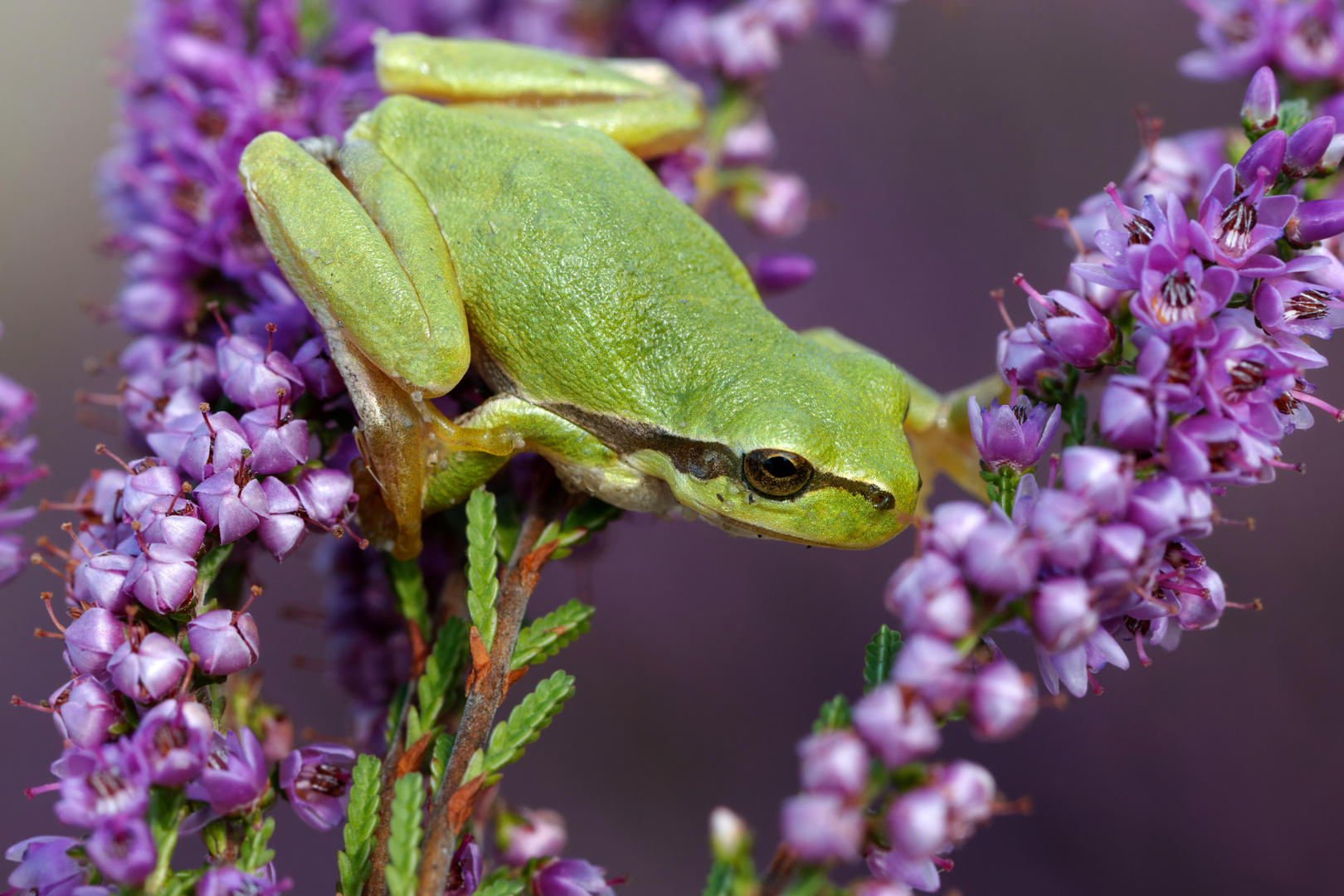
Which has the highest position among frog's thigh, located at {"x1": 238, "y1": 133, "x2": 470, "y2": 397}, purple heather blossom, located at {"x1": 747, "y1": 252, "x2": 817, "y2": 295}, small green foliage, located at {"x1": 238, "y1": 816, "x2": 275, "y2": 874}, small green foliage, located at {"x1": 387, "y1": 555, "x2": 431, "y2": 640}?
purple heather blossom, located at {"x1": 747, "y1": 252, "x2": 817, "y2": 295}

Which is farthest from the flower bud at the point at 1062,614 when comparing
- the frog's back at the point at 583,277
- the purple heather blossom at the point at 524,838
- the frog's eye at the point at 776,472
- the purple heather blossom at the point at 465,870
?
the purple heather blossom at the point at 524,838

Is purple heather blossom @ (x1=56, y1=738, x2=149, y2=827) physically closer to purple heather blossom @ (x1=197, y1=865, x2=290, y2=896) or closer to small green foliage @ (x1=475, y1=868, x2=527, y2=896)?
purple heather blossom @ (x1=197, y1=865, x2=290, y2=896)

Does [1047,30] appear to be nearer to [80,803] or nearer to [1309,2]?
[1309,2]

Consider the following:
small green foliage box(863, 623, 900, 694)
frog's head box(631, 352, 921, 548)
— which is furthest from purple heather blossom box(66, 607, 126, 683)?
small green foliage box(863, 623, 900, 694)

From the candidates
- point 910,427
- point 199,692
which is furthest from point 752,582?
point 199,692

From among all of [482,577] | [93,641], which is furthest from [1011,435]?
[93,641]

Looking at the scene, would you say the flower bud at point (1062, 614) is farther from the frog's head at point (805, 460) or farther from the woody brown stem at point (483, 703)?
the woody brown stem at point (483, 703)
